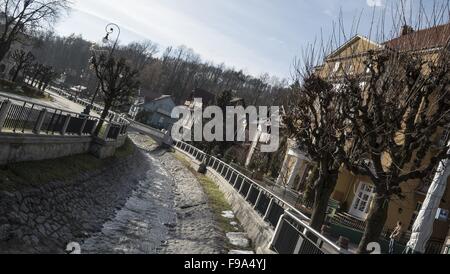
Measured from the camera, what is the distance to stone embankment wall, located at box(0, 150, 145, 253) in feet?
35.6

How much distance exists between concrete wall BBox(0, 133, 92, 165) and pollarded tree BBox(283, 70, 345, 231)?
9.15m

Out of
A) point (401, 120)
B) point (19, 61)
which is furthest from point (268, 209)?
point (19, 61)

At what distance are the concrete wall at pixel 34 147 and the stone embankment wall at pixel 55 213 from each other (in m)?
1.32

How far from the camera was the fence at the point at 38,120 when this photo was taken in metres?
14.1

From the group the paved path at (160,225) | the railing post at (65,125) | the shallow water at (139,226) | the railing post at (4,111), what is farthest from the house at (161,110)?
the railing post at (4,111)

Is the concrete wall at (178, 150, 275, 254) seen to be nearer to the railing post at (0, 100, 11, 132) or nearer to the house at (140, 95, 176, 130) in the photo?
the railing post at (0, 100, 11, 132)

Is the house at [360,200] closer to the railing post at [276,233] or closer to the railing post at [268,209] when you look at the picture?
the railing post at [268,209]

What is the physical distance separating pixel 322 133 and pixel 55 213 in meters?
9.15

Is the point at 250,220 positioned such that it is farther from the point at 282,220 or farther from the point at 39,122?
the point at 39,122

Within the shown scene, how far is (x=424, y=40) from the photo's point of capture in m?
11.1

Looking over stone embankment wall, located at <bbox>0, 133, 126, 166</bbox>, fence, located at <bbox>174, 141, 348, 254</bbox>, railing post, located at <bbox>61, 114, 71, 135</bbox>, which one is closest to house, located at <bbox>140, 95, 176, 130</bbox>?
fence, located at <bbox>174, 141, 348, 254</bbox>

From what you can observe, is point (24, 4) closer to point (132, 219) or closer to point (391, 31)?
point (132, 219)

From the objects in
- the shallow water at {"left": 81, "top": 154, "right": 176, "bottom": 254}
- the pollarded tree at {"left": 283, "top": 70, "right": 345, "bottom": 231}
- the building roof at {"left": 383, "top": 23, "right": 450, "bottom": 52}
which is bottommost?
the shallow water at {"left": 81, "top": 154, "right": 176, "bottom": 254}
